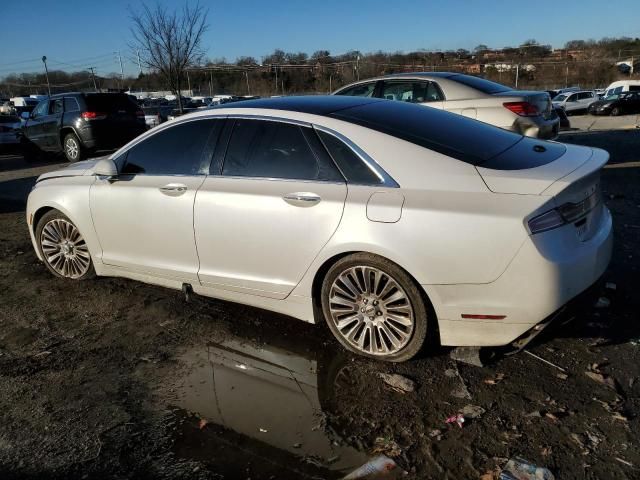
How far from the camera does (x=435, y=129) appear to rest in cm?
357

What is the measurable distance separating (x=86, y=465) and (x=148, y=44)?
2180cm

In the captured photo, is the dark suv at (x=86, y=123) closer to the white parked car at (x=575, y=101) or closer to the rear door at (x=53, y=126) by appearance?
the rear door at (x=53, y=126)

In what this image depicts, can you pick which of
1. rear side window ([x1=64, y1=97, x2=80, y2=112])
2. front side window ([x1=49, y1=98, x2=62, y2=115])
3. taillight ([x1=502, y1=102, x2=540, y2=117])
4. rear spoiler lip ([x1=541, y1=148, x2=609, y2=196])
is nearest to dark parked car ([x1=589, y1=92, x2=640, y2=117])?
taillight ([x1=502, y1=102, x2=540, y2=117])

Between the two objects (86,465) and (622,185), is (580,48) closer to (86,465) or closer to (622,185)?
(622,185)

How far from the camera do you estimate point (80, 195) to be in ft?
15.0

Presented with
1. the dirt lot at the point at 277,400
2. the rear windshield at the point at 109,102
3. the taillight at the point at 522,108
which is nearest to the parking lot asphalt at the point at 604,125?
the taillight at the point at 522,108

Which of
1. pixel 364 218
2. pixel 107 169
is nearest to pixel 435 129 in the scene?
pixel 364 218

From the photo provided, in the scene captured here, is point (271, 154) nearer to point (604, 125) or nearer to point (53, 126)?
point (53, 126)

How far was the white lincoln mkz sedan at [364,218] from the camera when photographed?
2.87 meters

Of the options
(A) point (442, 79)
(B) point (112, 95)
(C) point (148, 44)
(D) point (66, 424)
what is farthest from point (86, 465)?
(C) point (148, 44)

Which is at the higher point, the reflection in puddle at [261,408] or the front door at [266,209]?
the front door at [266,209]

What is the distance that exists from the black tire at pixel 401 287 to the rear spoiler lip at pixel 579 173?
0.88 m

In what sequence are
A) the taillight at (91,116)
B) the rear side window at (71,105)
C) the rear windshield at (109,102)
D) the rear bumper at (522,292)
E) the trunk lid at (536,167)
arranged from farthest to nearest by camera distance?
1. the rear side window at (71,105)
2. the rear windshield at (109,102)
3. the taillight at (91,116)
4. the trunk lid at (536,167)
5. the rear bumper at (522,292)

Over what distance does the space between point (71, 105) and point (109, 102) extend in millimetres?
985
